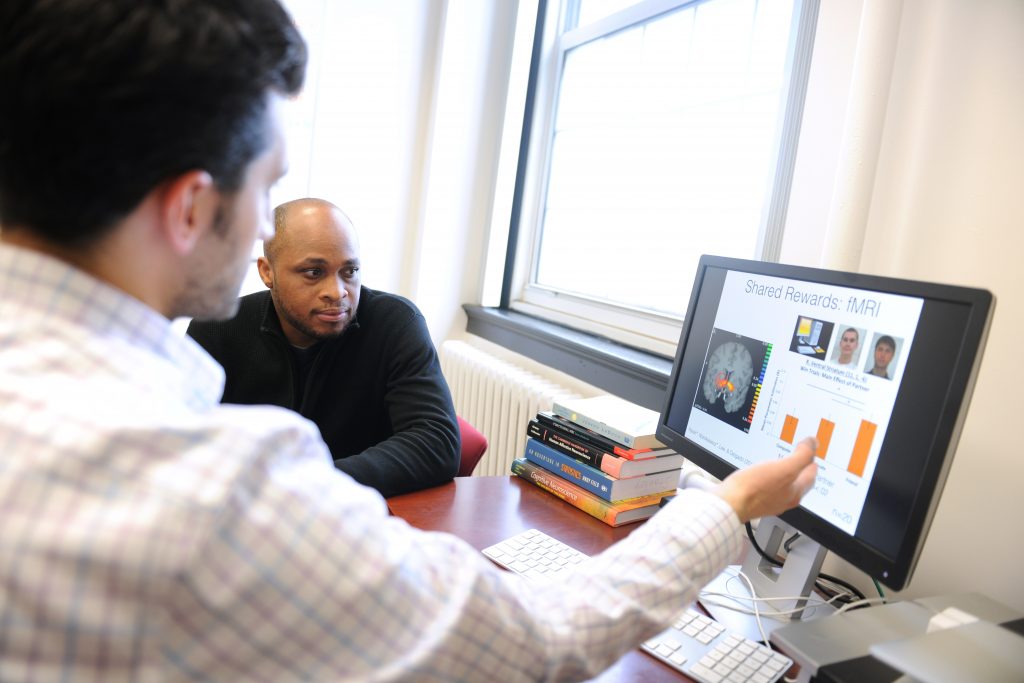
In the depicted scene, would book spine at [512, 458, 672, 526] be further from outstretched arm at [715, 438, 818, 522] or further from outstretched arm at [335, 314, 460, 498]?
outstretched arm at [715, 438, 818, 522]

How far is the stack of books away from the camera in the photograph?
131 centimetres

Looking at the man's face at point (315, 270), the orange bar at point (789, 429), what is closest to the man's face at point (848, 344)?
the orange bar at point (789, 429)

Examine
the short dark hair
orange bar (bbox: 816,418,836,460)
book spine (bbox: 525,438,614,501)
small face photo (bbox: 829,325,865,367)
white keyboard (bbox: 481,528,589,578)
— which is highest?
the short dark hair

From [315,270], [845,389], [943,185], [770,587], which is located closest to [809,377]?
[845,389]

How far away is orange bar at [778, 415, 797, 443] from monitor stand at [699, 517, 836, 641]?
0.15 metres

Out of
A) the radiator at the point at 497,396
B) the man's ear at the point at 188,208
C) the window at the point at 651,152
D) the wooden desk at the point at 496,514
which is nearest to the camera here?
the man's ear at the point at 188,208

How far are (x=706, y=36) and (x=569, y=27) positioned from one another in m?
0.81

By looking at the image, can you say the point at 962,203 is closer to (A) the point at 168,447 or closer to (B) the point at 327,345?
(A) the point at 168,447

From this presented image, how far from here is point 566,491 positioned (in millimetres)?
1381

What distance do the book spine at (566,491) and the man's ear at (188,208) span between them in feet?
2.94

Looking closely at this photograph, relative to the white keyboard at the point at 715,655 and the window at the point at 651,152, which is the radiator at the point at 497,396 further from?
the white keyboard at the point at 715,655

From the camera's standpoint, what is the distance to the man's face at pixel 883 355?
0.87 m

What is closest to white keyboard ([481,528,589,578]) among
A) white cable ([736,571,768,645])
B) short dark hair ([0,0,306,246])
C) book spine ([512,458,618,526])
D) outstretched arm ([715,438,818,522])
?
book spine ([512,458,618,526])

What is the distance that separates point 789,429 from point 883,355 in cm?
18
